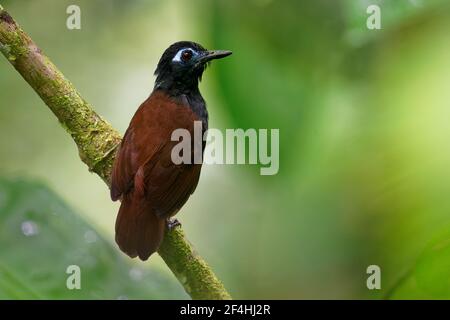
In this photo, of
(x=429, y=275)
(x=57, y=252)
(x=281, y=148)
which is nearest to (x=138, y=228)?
(x=57, y=252)

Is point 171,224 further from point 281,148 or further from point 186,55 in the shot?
point 186,55

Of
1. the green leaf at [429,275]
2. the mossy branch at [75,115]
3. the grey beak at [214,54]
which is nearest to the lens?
the green leaf at [429,275]

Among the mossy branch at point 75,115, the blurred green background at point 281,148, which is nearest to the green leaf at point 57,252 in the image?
the blurred green background at point 281,148

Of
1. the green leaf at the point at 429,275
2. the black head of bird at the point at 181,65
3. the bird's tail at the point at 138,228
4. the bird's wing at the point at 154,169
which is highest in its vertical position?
the black head of bird at the point at 181,65

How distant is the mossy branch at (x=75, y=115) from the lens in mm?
1438

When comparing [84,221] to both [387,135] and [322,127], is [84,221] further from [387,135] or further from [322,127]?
[387,135]

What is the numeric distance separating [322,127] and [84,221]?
1.93 feet

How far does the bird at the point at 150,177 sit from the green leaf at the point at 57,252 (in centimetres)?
10

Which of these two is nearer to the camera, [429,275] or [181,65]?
[429,275]

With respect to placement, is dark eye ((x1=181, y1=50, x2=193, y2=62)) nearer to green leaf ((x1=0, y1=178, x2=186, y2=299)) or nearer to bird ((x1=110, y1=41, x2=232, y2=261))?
bird ((x1=110, y1=41, x2=232, y2=261))

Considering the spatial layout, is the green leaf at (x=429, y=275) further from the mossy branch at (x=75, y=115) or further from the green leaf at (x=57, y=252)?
the green leaf at (x=57, y=252)

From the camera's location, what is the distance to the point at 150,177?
4.85ft

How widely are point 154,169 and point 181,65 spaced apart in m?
0.34

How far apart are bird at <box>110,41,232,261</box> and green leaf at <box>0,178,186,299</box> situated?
10 cm
